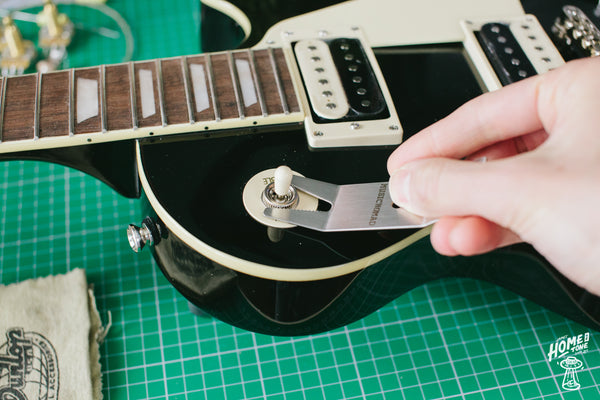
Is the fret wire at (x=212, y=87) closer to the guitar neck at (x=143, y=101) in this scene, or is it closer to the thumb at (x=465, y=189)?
the guitar neck at (x=143, y=101)

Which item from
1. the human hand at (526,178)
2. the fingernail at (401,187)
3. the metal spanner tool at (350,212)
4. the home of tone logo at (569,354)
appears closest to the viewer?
the human hand at (526,178)

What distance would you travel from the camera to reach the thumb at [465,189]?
605mm

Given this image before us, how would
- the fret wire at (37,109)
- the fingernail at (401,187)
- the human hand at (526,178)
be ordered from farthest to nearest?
the fret wire at (37,109)
the fingernail at (401,187)
the human hand at (526,178)

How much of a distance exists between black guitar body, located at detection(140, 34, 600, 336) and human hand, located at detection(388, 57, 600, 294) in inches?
6.2

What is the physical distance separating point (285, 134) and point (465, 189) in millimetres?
397

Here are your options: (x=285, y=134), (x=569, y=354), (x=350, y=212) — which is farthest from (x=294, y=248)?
(x=569, y=354)

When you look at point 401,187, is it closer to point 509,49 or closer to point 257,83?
point 257,83

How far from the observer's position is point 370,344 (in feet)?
3.38

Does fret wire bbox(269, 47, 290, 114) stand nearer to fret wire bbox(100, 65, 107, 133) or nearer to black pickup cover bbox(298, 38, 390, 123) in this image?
black pickup cover bbox(298, 38, 390, 123)

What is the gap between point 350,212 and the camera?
83cm

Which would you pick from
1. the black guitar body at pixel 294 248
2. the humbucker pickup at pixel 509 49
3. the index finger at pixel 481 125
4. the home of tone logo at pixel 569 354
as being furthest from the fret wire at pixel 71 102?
the home of tone logo at pixel 569 354

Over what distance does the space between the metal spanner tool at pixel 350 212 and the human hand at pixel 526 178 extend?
77 millimetres

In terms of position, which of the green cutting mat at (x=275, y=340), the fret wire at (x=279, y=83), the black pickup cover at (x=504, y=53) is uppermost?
the black pickup cover at (x=504, y=53)

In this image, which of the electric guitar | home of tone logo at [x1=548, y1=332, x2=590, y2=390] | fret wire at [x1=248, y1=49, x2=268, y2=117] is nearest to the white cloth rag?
the electric guitar
